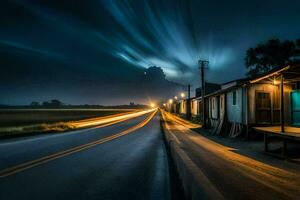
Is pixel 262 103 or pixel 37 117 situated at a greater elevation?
pixel 262 103

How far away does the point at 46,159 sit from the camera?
457 inches

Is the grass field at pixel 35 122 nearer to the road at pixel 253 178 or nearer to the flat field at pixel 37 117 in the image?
the flat field at pixel 37 117

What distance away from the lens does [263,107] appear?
22.2 meters

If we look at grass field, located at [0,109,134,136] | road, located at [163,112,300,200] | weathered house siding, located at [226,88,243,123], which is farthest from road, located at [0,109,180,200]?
grass field, located at [0,109,134,136]

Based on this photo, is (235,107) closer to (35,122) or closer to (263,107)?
(263,107)

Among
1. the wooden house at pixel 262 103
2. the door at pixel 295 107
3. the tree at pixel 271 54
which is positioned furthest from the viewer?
the tree at pixel 271 54

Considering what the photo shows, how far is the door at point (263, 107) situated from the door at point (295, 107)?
102 inches

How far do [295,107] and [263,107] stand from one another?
3.02 meters

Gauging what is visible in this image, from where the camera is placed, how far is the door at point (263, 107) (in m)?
22.1

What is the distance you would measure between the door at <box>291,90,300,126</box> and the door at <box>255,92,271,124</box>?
2601 mm

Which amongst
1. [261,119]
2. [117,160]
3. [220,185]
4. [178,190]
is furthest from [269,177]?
[261,119]

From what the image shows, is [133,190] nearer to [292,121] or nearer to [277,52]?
[292,121]

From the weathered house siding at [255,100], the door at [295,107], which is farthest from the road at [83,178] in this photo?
the weathered house siding at [255,100]

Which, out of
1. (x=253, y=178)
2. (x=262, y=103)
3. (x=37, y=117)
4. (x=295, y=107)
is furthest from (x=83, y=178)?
(x=37, y=117)
